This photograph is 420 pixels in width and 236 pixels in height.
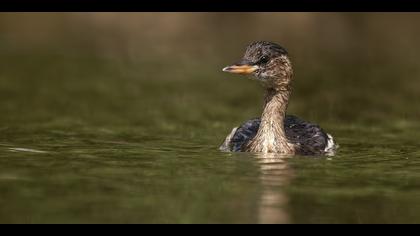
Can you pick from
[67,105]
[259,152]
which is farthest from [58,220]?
[67,105]

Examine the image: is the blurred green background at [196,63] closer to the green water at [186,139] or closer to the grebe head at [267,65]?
the green water at [186,139]

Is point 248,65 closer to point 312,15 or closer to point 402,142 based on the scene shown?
point 402,142

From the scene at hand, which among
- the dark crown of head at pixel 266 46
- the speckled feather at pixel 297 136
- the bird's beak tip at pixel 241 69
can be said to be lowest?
Answer: the speckled feather at pixel 297 136

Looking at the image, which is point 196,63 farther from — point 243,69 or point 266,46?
point 243,69

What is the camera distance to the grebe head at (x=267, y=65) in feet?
56.1

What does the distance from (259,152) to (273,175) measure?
2.57m

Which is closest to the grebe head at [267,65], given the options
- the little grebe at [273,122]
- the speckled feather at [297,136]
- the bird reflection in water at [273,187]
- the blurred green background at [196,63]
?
the little grebe at [273,122]

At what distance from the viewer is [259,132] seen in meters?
17.3

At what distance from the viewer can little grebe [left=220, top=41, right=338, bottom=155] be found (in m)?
17.0

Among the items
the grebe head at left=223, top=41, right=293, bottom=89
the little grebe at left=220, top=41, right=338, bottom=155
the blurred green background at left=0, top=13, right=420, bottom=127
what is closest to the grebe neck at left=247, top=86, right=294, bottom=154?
the little grebe at left=220, top=41, right=338, bottom=155

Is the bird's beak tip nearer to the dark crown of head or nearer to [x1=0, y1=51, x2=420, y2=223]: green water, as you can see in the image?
the dark crown of head

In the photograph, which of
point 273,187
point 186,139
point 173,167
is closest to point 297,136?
point 186,139

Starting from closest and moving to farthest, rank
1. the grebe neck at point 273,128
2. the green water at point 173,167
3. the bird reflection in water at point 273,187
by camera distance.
Answer: the bird reflection in water at point 273,187
the green water at point 173,167
the grebe neck at point 273,128
